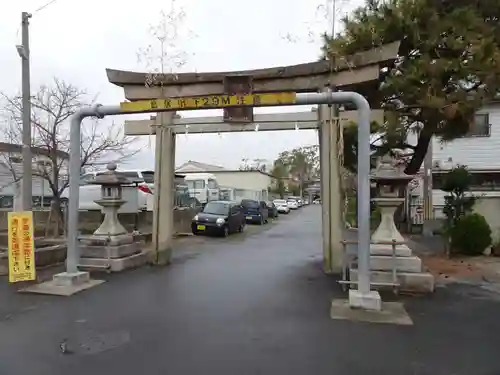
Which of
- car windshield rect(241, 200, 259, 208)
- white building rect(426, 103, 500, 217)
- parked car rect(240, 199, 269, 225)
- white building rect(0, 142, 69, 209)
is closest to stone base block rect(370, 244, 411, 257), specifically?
white building rect(0, 142, 69, 209)

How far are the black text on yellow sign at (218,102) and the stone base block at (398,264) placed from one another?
3.39 meters

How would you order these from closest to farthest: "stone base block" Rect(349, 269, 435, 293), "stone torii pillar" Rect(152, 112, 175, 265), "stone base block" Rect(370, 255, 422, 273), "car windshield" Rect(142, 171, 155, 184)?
"stone base block" Rect(349, 269, 435, 293) < "stone base block" Rect(370, 255, 422, 273) < "stone torii pillar" Rect(152, 112, 175, 265) < "car windshield" Rect(142, 171, 155, 184)

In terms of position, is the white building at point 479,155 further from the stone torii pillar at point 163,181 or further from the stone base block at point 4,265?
the stone base block at point 4,265

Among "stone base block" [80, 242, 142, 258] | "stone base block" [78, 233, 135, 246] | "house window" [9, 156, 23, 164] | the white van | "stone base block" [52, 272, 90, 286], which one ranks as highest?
"house window" [9, 156, 23, 164]

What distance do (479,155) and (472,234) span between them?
10349 millimetres

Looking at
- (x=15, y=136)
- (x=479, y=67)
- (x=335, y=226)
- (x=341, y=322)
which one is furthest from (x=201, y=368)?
(x=15, y=136)

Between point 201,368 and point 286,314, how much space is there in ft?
8.35

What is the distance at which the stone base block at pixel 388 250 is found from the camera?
29.2 ft

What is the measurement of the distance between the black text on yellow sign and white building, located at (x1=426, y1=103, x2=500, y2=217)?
1593 cm

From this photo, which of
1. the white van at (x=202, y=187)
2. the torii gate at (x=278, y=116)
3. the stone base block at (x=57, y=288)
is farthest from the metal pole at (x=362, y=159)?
the white van at (x=202, y=187)

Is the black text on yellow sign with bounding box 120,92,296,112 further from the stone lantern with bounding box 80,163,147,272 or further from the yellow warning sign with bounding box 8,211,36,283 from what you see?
the stone lantern with bounding box 80,163,147,272

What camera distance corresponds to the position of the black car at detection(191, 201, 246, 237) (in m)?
21.7

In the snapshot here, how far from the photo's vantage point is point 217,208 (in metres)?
23.1

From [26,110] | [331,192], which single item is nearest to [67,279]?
[26,110]
